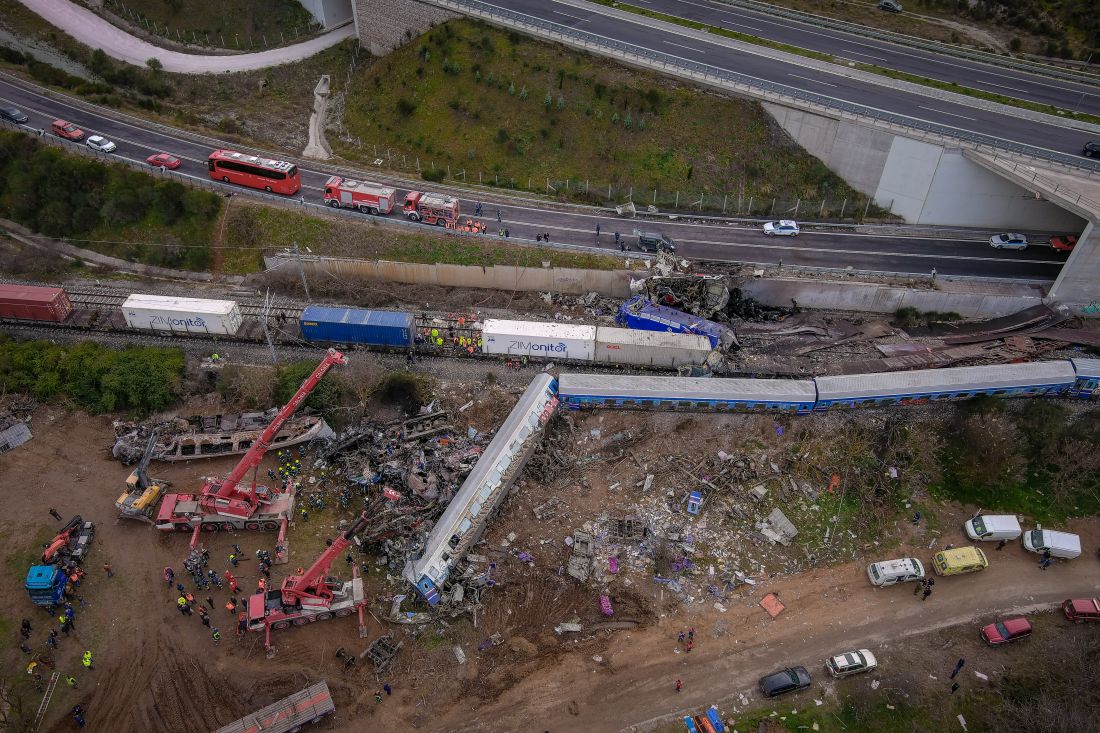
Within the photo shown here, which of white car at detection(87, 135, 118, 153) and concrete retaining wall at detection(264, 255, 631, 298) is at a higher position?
white car at detection(87, 135, 118, 153)

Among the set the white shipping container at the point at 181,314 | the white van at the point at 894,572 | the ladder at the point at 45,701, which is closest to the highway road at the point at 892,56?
the white shipping container at the point at 181,314

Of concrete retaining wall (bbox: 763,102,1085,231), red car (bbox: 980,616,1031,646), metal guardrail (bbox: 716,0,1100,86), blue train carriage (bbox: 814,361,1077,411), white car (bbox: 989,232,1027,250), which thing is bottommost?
red car (bbox: 980,616,1031,646)

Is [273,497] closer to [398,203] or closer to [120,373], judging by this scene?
[120,373]

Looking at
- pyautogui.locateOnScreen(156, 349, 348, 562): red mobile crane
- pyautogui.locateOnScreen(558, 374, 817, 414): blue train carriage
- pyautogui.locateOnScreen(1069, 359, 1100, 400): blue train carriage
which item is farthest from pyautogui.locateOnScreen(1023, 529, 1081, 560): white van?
pyautogui.locateOnScreen(156, 349, 348, 562): red mobile crane

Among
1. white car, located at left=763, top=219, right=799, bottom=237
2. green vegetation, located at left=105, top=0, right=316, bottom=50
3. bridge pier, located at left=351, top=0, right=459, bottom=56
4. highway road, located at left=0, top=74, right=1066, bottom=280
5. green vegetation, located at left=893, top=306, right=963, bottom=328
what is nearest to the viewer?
green vegetation, located at left=893, top=306, right=963, bottom=328

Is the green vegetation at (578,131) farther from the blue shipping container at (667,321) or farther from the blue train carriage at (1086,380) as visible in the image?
the blue train carriage at (1086,380)

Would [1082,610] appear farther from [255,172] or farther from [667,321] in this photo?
[255,172]

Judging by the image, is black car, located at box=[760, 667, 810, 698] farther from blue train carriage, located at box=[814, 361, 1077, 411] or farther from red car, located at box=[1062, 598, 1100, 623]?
blue train carriage, located at box=[814, 361, 1077, 411]

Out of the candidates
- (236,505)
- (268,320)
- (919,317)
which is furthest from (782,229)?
(236,505)
